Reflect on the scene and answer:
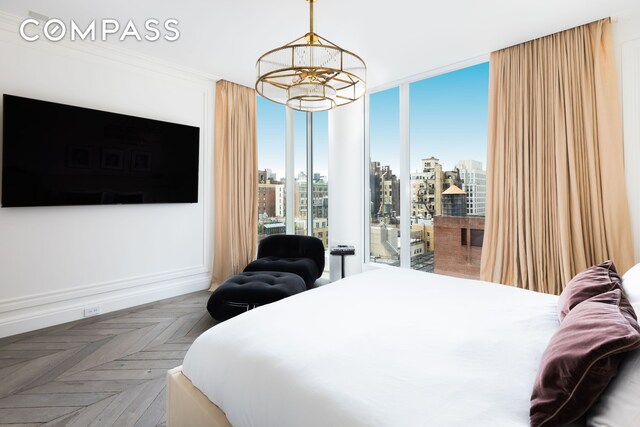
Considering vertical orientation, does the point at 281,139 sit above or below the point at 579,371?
above

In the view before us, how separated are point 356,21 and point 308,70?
4.27ft

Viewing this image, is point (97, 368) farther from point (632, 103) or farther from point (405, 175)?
point (632, 103)

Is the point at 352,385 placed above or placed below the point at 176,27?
below

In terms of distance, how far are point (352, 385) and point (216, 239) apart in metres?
3.48

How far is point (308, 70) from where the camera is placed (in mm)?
1724

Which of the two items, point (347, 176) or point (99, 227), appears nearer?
point (99, 227)

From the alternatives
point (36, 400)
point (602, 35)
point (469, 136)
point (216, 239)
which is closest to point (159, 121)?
point (216, 239)

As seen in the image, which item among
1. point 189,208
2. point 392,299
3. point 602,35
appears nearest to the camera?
point 392,299

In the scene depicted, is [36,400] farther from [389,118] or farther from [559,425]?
[389,118]

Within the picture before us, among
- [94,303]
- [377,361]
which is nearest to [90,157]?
[94,303]

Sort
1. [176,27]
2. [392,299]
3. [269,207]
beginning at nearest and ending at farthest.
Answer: [392,299] → [176,27] → [269,207]

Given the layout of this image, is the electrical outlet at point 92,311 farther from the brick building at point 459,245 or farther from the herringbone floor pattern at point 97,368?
the brick building at point 459,245

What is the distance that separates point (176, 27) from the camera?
9.14ft

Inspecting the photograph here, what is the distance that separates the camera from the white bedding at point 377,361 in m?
0.87
